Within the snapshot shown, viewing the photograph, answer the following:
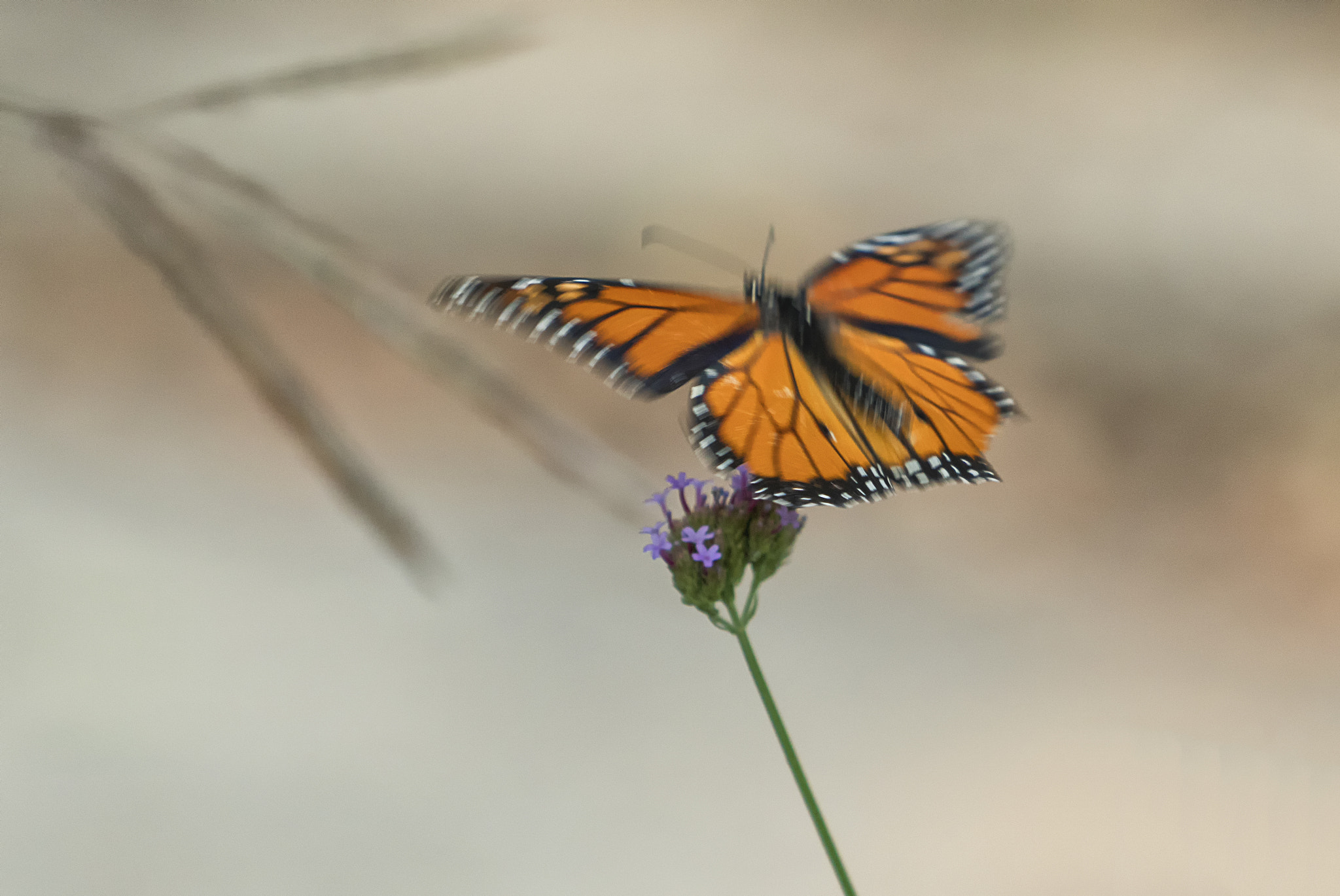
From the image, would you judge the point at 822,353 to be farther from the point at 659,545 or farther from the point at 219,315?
the point at 219,315

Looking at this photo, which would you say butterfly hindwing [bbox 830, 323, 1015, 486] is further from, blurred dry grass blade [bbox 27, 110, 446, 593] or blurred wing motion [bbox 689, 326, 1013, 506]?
blurred dry grass blade [bbox 27, 110, 446, 593]

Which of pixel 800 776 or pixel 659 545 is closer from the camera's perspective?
pixel 800 776

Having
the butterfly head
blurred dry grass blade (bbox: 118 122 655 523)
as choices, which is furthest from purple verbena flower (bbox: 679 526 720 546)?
blurred dry grass blade (bbox: 118 122 655 523)

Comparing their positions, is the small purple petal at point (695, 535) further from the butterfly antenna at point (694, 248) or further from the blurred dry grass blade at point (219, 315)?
the butterfly antenna at point (694, 248)

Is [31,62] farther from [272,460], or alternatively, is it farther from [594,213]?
[594,213]

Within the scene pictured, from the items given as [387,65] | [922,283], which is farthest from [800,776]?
[387,65]

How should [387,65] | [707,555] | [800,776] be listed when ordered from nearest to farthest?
1. [800,776]
2. [707,555]
3. [387,65]

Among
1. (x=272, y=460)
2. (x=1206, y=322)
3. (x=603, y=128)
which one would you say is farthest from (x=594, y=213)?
(x=1206, y=322)
